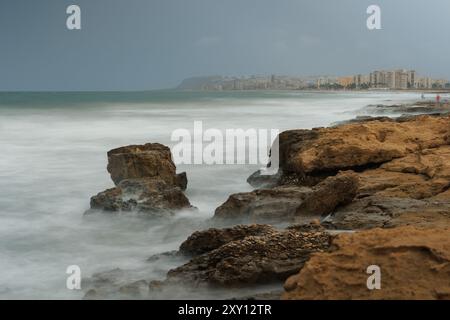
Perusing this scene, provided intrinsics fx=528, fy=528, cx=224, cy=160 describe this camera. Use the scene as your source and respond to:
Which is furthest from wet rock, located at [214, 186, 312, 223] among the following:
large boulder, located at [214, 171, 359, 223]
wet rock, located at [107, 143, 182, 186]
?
wet rock, located at [107, 143, 182, 186]

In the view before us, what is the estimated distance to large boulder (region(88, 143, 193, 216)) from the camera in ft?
22.3

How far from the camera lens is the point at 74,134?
2116 centimetres

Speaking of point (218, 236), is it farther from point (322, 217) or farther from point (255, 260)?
point (322, 217)

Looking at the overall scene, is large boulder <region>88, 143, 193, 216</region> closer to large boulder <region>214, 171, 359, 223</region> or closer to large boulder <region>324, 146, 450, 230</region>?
large boulder <region>214, 171, 359, 223</region>

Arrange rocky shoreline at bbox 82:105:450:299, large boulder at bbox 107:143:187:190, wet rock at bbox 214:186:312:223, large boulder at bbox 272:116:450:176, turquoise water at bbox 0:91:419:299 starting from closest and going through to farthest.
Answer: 1. rocky shoreline at bbox 82:105:450:299
2. turquoise water at bbox 0:91:419:299
3. wet rock at bbox 214:186:312:223
4. large boulder at bbox 272:116:450:176
5. large boulder at bbox 107:143:187:190

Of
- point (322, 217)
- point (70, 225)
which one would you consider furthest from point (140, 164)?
point (322, 217)

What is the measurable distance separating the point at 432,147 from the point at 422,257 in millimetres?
4951

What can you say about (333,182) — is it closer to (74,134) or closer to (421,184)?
(421,184)

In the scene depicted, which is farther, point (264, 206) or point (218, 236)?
point (264, 206)

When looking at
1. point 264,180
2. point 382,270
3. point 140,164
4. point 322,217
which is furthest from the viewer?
point 264,180

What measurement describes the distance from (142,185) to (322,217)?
265 centimetres

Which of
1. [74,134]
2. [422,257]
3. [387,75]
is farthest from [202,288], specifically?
[387,75]

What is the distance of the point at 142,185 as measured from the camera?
698cm

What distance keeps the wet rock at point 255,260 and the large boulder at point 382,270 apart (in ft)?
2.11
